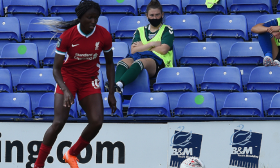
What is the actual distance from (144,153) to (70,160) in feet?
3.88

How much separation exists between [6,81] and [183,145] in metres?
2.90

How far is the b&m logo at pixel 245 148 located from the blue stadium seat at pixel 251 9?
2.89 meters

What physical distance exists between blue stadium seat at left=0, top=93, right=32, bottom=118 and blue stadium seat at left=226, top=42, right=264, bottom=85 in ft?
10.1

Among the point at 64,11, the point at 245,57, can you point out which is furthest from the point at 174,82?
the point at 64,11

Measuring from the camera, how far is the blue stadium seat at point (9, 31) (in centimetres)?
786

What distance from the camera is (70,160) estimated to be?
470 cm

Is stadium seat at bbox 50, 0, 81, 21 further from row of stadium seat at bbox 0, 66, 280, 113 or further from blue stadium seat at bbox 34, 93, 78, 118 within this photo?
blue stadium seat at bbox 34, 93, 78, 118

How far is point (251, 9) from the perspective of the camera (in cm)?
798

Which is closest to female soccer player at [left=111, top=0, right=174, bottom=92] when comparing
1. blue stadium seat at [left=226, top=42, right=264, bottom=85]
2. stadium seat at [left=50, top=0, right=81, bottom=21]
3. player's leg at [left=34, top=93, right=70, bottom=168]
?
blue stadium seat at [left=226, top=42, right=264, bottom=85]

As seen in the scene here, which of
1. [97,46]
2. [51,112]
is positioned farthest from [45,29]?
[97,46]

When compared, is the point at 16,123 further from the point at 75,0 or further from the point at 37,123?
the point at 75,0

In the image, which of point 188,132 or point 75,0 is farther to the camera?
point 75,0

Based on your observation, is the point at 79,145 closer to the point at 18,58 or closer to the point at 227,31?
the point at 18,58

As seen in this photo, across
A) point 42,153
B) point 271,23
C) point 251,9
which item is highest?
point 251,9
